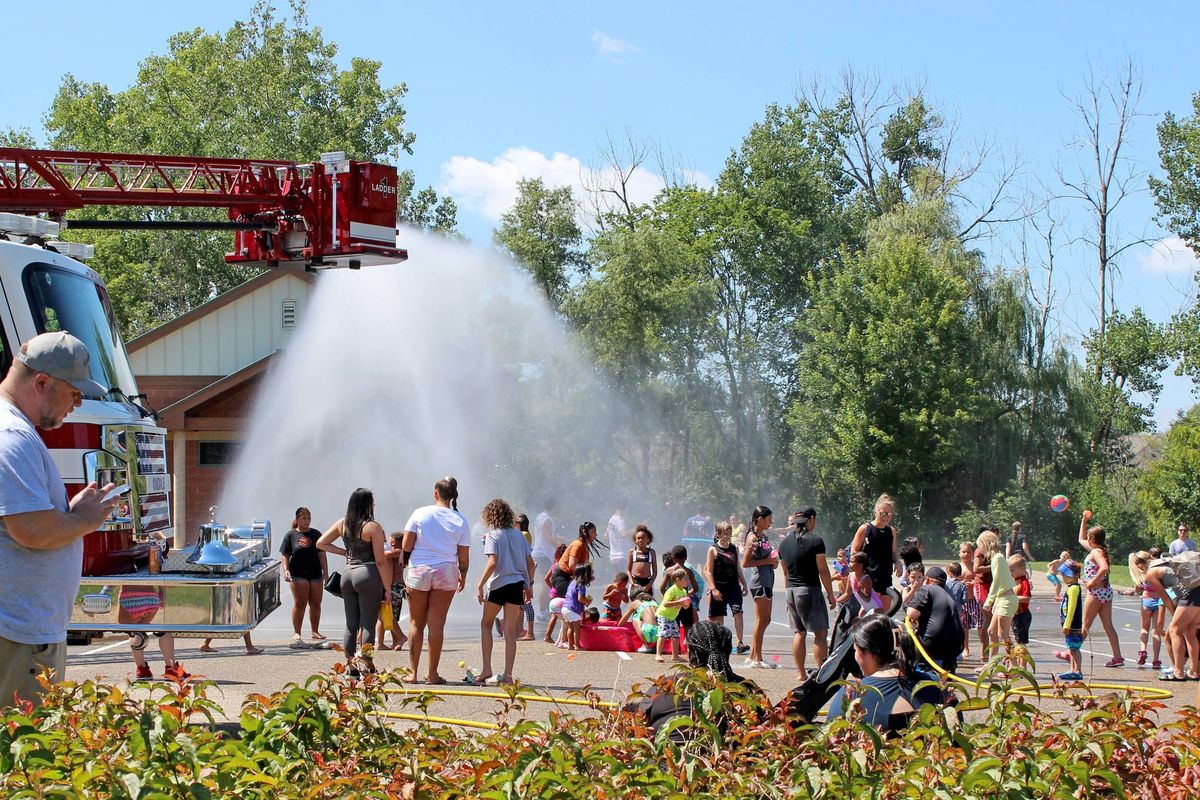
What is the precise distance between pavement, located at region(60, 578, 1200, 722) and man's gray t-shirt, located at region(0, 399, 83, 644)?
389cm

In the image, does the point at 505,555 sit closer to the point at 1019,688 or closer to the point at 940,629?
the point at 940,629

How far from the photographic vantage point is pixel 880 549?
11.6 metres

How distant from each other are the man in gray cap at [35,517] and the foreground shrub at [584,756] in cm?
56

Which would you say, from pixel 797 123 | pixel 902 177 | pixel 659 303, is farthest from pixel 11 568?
pixel 902 177

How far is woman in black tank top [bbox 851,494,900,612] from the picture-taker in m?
11.5

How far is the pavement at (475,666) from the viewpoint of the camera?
9.65 m

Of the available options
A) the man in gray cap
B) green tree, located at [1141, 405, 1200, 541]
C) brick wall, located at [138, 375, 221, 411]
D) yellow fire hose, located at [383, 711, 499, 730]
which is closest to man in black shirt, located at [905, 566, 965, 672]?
yellow fire hose, located at [383, 711, 499, 730]

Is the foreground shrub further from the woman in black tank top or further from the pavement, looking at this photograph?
the woman in black tank top

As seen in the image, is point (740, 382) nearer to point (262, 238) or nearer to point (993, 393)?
point (993, 393)

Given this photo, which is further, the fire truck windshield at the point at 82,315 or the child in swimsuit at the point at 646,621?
the child in swimsuit at the point at 646,621

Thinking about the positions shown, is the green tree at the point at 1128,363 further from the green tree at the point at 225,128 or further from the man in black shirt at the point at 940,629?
the man in black shirt at the point at 940,629

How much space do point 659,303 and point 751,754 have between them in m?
39.5

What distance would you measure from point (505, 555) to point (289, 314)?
18.6 metres

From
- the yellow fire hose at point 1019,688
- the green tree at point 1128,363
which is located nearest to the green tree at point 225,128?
the green tree at point 1128,363
